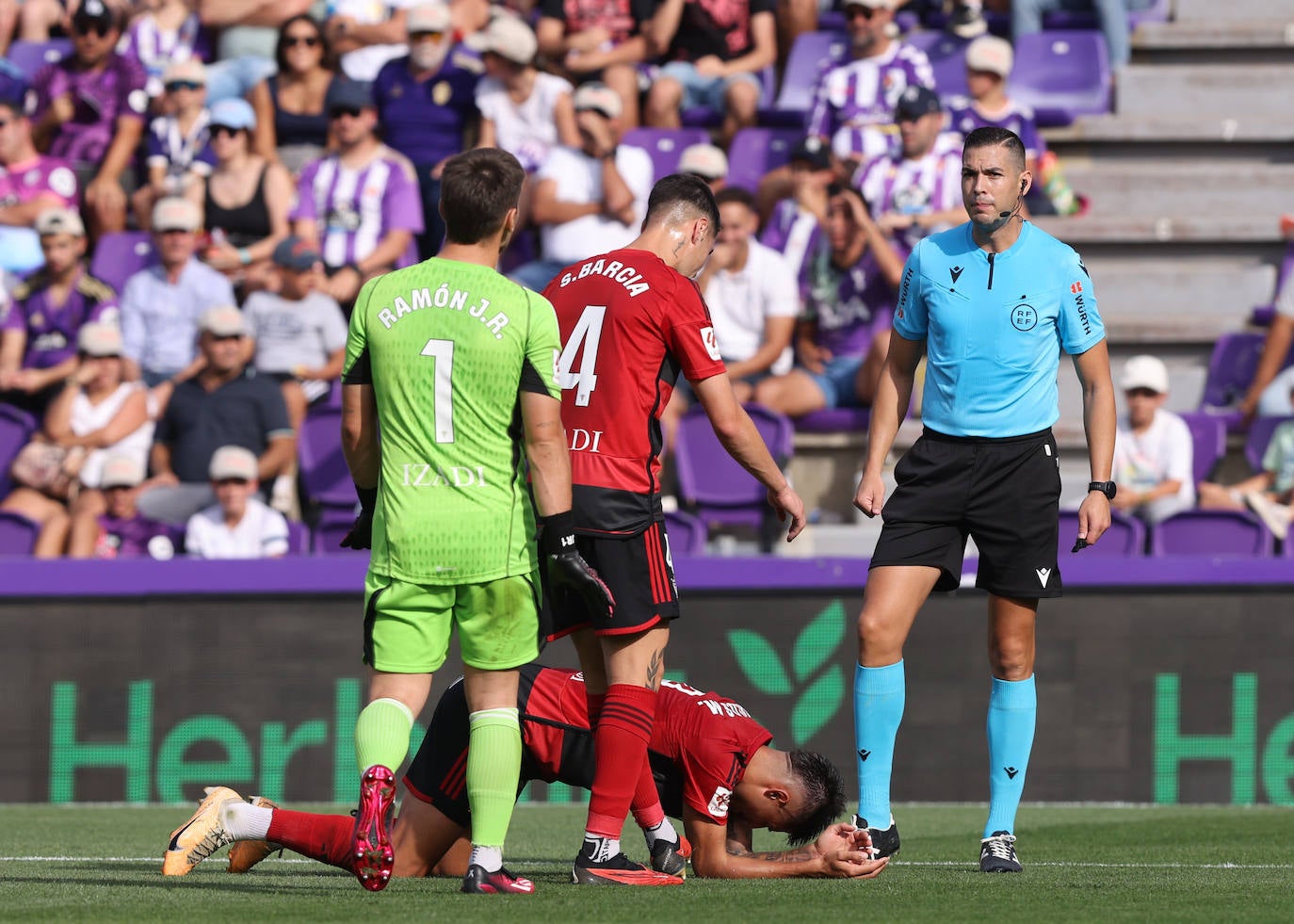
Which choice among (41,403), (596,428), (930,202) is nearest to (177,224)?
(41,403)

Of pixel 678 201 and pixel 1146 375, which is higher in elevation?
pixel 678 201

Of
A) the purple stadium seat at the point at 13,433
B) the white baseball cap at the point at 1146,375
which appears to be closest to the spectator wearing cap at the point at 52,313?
the purple stadium seat at the point at 13,433

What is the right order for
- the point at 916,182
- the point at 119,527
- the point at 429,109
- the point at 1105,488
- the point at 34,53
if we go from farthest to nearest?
the point at 34,53, the point at 429,109, the point at 916,182, the point at 119,527, the point at 1105,488

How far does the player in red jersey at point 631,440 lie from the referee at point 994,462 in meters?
0.44

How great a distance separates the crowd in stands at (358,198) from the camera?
10984 mm

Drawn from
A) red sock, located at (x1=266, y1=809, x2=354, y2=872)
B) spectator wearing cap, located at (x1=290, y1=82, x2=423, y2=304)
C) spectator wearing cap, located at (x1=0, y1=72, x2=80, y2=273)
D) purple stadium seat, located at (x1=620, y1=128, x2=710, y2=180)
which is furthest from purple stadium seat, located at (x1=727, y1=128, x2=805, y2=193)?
red sock, located at (x1=266, y1=809, x2=354, y2=872)

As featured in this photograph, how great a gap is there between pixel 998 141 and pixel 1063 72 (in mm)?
8467

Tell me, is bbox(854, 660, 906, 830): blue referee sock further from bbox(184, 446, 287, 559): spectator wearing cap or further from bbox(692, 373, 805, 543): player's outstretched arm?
bbox(184, 446, 287, 559): spectator wearing cap

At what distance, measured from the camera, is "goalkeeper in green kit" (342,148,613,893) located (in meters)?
5.09

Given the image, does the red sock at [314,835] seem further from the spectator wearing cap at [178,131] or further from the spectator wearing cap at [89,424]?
the spectator wearing cap at [178,131]

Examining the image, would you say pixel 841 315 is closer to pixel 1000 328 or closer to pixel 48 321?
pixel 48 321

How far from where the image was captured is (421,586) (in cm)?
510

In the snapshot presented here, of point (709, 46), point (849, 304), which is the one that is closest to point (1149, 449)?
point (849, 304)

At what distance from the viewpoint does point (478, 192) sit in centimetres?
513
